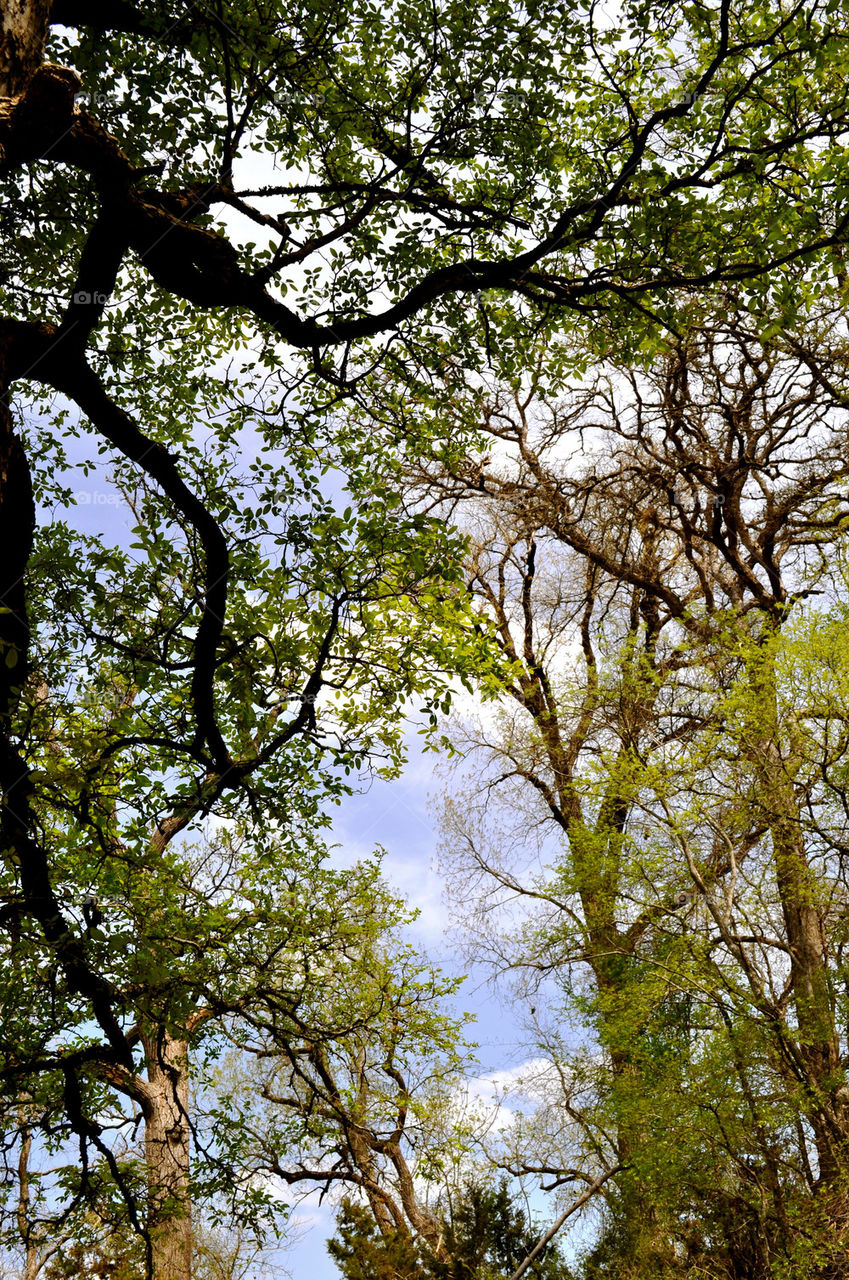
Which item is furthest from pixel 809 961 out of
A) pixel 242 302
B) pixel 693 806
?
pixel 242 302

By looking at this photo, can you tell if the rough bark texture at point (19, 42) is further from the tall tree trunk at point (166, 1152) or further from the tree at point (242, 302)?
the tall tree trunk at point (166, 1152)

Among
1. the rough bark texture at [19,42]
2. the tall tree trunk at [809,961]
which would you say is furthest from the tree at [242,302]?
the tall tree trunk at [809,961]

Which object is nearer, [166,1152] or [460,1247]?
[460,1247]

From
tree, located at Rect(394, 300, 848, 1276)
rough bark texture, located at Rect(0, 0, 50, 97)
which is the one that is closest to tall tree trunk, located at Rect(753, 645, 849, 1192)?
tree, located at Rect(394, 300, 848, 1276)

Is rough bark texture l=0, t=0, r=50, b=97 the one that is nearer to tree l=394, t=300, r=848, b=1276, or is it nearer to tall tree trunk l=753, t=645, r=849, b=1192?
tree l=394, t=300, r=848, b=1276

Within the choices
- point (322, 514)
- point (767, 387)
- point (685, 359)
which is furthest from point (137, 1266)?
point (767, 387)

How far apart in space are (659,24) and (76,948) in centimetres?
746

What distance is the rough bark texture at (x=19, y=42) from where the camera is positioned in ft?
14.9

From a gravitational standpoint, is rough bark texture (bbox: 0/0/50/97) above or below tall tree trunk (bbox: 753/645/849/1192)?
above

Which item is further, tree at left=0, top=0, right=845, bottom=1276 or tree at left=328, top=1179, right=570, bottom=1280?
tree at left=328, top=1179, right=570, bottom=1280

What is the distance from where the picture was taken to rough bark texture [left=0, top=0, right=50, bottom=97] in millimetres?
4535

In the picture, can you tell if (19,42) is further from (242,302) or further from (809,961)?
(809,961)

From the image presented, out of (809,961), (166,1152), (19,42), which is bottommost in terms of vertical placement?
(809,961)

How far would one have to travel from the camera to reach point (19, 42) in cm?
463
